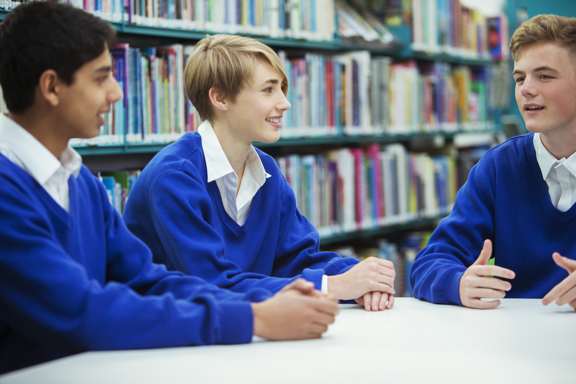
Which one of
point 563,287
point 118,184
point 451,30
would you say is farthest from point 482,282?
point 451,30

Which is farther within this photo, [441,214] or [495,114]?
[495,114]

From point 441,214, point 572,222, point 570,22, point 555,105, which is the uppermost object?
point 570,22

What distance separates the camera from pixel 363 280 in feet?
4.49

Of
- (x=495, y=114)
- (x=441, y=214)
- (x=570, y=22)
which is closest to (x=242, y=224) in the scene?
(x=570, y=22)

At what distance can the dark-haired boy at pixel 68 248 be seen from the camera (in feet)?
3.06

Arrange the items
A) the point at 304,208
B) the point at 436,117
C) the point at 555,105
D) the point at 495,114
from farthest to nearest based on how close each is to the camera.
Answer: the point at 495,114, the point at 436,117, the point at 304,208, the point at 555,105

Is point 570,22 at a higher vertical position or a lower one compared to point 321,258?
higher

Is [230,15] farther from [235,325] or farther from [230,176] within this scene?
[235,325]

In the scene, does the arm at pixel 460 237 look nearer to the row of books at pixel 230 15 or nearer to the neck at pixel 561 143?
the neck at pixel 561 143

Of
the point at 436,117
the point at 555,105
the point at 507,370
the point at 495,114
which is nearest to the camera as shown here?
the point at 507,370

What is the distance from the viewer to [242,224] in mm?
1638

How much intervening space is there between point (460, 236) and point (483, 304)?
0.33m

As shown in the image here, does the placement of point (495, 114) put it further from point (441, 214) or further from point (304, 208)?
point (304, 208)

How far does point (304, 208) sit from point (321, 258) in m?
1.41
